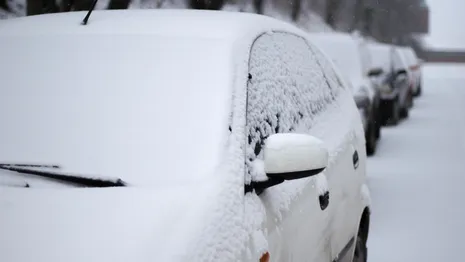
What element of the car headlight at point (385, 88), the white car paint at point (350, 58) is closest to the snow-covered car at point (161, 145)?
the white car paint at point (350, 58)

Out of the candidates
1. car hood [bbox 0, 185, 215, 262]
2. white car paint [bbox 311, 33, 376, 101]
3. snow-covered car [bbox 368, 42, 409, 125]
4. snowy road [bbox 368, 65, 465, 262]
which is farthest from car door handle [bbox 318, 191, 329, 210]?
snow-covered car [bbox 368, 42, 409, 125]

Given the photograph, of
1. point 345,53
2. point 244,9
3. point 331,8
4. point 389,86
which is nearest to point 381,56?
point 389,86

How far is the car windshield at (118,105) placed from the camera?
258cm

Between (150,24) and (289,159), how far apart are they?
1087mm

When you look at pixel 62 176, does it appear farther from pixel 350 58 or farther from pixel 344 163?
pixel 350 58

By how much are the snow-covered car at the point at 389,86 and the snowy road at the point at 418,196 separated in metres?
0.64

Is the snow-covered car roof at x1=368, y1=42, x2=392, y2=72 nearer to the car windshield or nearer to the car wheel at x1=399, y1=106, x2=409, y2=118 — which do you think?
the car wheel at x1=399, y1=106, x2=409, y2=118

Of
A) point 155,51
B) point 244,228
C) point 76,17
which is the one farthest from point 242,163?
point 76,17

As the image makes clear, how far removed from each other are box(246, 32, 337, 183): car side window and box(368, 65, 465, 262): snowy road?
6.65ft

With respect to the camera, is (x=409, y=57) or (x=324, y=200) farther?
(x=409, y=57)

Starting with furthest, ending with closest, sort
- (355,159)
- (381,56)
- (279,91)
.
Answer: (381,56), (355,159), (279,91)

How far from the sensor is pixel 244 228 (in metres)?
2.36

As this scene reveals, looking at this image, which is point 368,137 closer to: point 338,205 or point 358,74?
point 358,74

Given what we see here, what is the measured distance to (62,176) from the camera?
2.54 metres
